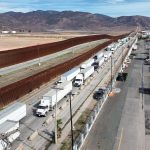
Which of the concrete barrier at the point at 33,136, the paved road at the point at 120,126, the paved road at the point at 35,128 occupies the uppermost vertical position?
the concrete barrier at the point at 33,136

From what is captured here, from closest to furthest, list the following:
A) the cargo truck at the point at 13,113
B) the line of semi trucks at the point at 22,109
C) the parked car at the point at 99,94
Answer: the line of semi trucks at the point at 22,109 → the cargo truck at the point at 13,113 → the parked car at the point at 99,94

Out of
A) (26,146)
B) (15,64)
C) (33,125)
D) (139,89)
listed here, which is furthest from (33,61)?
(26,146)

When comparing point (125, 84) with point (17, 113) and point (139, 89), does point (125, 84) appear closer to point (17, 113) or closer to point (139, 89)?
point (139, 89)

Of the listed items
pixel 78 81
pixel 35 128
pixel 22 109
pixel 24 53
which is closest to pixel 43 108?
pixel 22 109

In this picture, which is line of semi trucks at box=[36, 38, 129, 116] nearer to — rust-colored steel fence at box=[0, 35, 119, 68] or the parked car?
the parked car

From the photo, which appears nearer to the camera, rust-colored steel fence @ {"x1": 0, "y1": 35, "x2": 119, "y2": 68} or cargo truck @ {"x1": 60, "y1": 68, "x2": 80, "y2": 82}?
cargo truck @ {"x1": 60, "y1": 68, "x2": 80, "y2": 82}

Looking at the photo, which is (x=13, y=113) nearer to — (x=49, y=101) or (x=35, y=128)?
(x=35, y=128)

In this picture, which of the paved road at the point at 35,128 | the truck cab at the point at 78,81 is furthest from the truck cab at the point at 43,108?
the truck cab at the point at 78,81

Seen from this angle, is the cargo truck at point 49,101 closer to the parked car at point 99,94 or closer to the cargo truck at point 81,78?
the parked car at point 99,94

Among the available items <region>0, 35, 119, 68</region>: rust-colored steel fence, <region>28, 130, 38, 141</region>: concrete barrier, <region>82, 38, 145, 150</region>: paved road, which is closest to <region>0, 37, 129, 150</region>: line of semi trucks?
<region>28, 130, 38, 141</region>: concrete barrier

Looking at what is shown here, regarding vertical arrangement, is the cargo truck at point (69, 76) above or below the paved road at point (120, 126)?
above

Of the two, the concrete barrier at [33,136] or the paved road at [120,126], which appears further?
the concrete barrier at [33,136]
